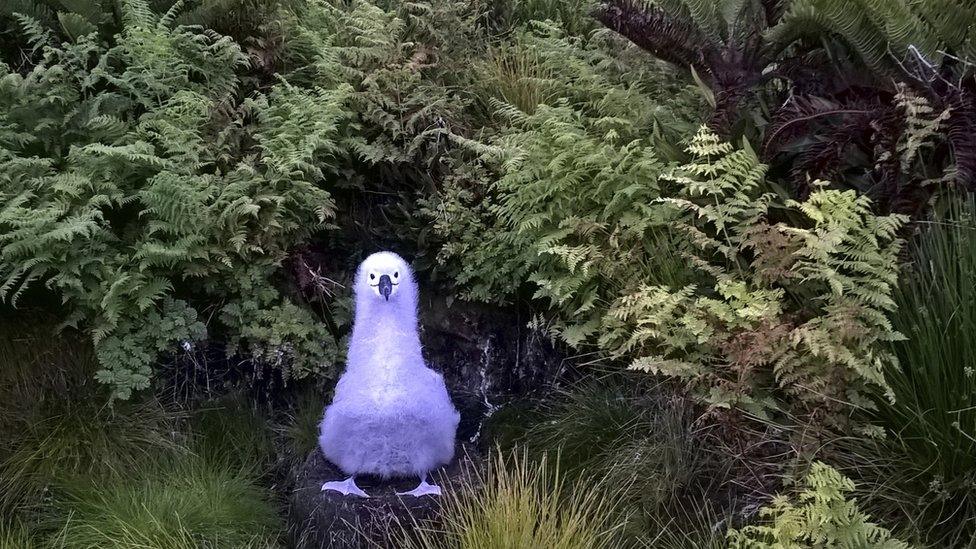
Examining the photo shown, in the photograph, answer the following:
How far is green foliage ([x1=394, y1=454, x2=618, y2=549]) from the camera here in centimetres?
310

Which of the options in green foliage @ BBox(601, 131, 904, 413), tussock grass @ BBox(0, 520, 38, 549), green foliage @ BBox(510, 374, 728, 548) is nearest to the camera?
green foliage @ BBox(601, 131, 904, 413)

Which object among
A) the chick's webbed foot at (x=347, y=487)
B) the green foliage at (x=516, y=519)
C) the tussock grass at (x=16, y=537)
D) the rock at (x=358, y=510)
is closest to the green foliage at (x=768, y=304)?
the green foliage at (x=516, y=519)

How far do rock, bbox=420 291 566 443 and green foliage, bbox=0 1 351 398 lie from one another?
2.07 ft

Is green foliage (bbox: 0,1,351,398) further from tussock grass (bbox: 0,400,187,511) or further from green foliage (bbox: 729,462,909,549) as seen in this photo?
green foliage (bbox: 729,462,909,549)

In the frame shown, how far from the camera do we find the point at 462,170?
444 centimetres

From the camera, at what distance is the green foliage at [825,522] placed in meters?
2.68

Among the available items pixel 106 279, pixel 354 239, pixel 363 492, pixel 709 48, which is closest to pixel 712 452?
pixel 363 492

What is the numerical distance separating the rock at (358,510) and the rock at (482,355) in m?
0.65

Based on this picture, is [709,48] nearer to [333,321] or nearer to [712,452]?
[712,452]

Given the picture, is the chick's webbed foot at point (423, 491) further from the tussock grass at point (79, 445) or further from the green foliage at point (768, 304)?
the tussock grass at point (79, 445)

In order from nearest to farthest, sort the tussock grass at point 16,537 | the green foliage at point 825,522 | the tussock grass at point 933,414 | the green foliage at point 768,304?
1. the green foliage at point 825,522
2. the tussock grass at point 933,414
3. the green foliage at point 768,304
4. the tussock grass at point 16,537

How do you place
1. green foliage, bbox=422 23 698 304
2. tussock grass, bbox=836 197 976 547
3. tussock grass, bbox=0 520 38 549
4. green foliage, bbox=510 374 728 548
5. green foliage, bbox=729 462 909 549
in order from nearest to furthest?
green foliage, bbox=729 462 909 549 < tussock grass, bbox=836 197 976 547 < green foliage, bbox=510 374 728 548 < tussock grass, bbox=0 520 38 549 < green foliage, bbox=422 23 698 304

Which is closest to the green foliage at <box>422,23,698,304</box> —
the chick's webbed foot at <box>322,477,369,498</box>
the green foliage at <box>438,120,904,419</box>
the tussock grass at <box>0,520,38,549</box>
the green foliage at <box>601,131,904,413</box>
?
the green foliage at <box>438,120,904,419</box>

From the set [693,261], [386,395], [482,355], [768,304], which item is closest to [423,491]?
[386,395]
